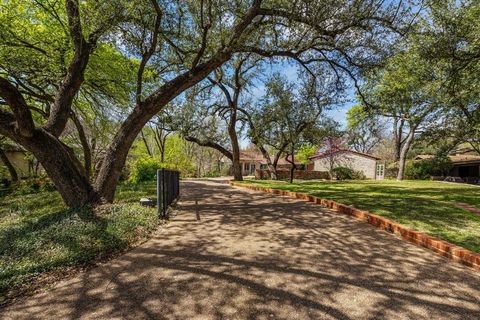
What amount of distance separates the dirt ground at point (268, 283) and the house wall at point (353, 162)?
82.5ft

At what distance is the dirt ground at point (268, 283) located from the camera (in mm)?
2410

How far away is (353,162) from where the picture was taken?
2806cm

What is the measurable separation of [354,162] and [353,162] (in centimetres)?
10

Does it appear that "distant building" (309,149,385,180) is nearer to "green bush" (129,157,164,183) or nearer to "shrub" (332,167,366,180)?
"shrub" (332,167,366,180)

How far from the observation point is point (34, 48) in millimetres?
8531

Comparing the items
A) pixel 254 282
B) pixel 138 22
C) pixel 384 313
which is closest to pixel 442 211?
pixel 384 313

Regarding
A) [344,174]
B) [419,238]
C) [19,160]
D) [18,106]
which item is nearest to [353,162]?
[344,174]

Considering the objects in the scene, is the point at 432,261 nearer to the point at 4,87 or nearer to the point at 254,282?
the point at 254,282

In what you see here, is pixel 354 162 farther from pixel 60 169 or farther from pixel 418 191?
pixel 60 169

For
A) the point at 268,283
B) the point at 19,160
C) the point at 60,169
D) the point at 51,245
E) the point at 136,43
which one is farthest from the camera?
the point at 19,160

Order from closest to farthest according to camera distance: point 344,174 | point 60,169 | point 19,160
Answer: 1. point 60,169
2. point 19,160
3. point 344,174

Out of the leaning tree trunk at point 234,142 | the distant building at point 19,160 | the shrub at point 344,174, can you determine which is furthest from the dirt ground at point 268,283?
the distant building at point 19,160

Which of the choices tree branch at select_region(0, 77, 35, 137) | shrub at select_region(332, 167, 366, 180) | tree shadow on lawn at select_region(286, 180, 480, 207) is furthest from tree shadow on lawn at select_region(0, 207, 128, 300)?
shrub at select_region(332, 167, 366, 180)

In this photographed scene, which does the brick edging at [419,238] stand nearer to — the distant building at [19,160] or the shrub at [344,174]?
the shrub at [344,174]
